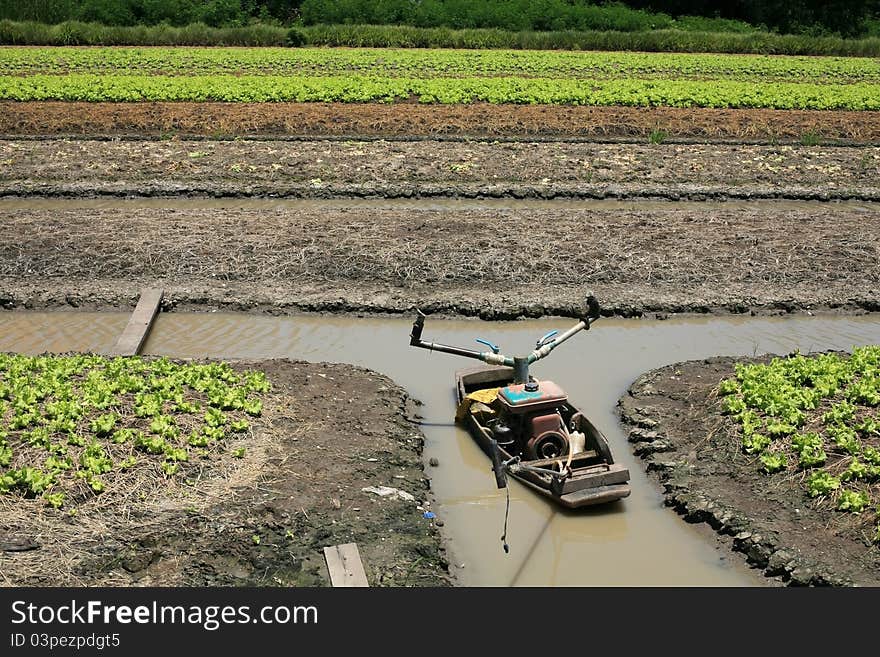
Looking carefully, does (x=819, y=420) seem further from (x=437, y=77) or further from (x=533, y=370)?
(x=437, y=77)

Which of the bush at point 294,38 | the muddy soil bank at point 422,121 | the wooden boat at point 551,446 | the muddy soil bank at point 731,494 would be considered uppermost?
the bush at point 294,38

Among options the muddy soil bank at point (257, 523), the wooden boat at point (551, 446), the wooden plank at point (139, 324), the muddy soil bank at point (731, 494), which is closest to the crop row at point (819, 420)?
the muddy soil bank at point (731, 494)

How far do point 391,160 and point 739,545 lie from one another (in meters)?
14.1

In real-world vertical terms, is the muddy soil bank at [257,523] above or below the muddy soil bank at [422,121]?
below

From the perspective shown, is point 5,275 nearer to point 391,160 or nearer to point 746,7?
point 391,160

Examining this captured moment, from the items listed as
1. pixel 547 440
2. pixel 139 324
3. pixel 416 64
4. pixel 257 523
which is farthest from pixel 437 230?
pixel 416 64

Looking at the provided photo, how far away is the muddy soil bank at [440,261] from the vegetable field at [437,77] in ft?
34.6

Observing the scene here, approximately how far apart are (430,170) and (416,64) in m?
16.5

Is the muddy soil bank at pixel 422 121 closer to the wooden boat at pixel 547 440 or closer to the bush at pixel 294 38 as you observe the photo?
the wooden boat at pixel 547 440

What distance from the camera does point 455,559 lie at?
27.3 ft

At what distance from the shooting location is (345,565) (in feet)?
25.5

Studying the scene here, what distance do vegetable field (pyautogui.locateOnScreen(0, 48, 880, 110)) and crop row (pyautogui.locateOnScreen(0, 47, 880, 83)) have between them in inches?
1.7

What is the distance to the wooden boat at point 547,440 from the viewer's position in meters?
8.75

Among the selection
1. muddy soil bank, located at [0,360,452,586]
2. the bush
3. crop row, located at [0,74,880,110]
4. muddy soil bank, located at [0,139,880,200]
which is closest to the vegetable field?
crop row, located at [0,74,880,110]
